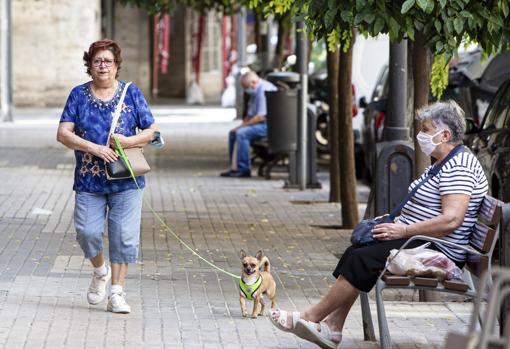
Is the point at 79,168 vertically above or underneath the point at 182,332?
above

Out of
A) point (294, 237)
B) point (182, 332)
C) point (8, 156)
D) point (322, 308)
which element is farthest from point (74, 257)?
point (8, 156)

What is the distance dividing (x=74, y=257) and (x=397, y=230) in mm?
4240

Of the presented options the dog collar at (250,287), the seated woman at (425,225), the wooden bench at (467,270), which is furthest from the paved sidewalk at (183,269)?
the wooden bench at (467,270)

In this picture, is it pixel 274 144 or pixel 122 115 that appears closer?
pixel 122 115

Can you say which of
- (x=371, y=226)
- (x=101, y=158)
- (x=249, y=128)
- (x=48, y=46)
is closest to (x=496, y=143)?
(x=101, y=158)

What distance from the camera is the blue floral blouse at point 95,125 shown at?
8.86 meters

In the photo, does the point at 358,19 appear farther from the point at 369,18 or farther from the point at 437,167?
the point at 437,167

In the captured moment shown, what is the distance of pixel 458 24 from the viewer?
9.25m

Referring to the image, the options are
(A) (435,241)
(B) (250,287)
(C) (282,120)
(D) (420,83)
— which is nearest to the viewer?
(A) (435,241)

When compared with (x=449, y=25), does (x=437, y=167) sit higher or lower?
lower

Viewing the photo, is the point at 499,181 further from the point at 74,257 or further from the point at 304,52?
the point at 304,52

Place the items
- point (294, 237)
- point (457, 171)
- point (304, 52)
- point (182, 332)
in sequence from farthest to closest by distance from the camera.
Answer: point (304, 52) < point (294, 237) < point (182, 332) < point (457, 171)

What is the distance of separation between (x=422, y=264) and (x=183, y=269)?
3620 mm

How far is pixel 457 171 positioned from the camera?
7.75m
